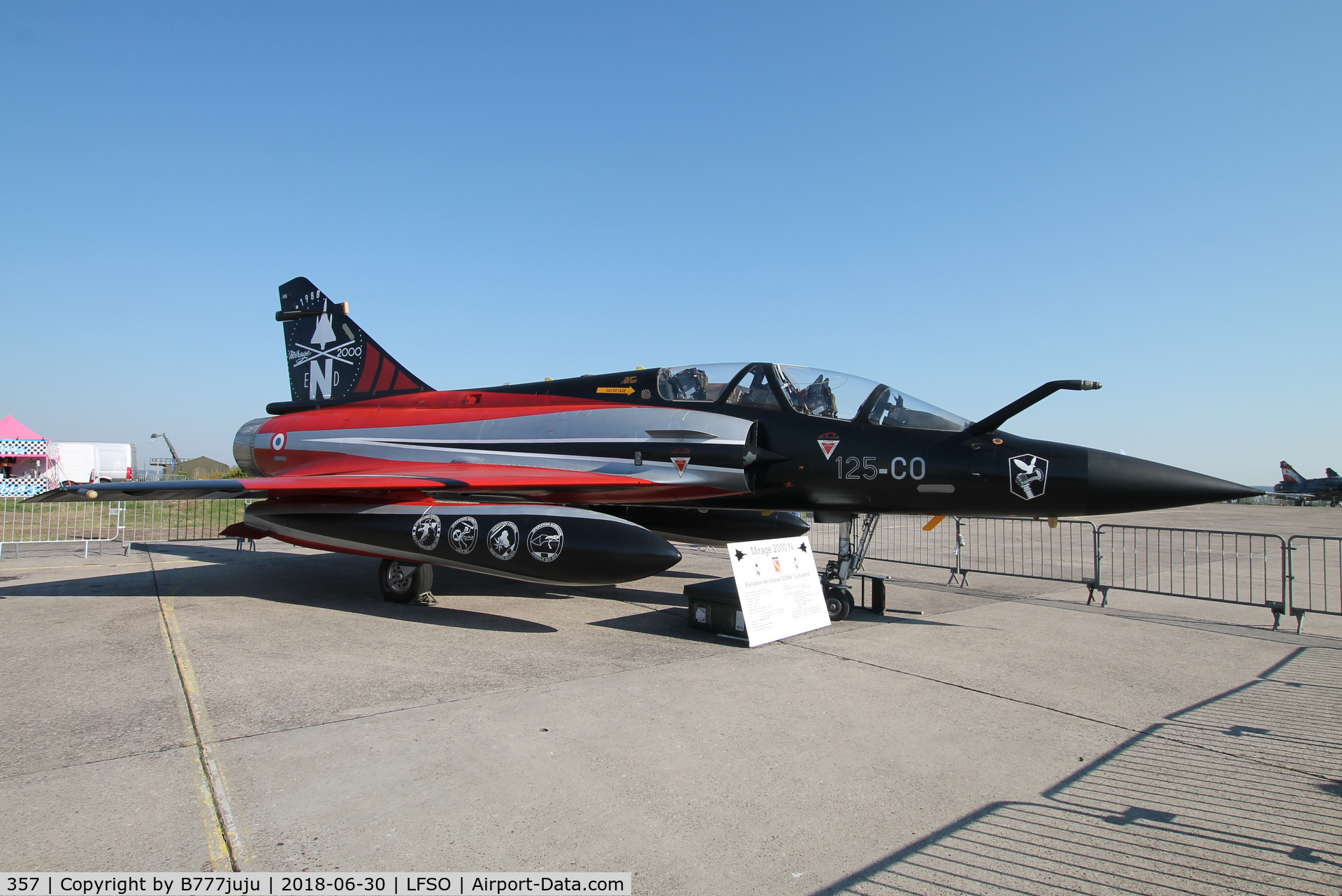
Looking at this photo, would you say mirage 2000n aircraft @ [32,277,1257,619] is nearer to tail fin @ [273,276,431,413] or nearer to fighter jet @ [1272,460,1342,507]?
tail fin @ [273,276,431,413]

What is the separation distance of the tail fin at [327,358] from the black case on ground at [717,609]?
267 inches

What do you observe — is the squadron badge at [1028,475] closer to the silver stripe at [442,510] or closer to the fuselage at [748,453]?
the fuselage at [748,453]

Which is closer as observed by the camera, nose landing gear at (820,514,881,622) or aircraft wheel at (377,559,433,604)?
nose landing gear at (820,514,881,622)

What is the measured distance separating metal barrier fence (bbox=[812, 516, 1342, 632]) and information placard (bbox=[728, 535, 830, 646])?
6.08 ft

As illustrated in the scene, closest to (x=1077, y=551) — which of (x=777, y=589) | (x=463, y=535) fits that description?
(x=777, y=589)

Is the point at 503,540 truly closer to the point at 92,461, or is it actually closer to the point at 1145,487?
the point at 1145,487

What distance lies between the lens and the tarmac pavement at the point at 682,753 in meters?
2.70

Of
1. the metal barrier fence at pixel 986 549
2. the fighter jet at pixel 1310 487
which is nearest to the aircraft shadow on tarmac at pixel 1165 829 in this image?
the metal barrier fence at pixel 986 549

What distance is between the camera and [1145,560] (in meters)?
13.8

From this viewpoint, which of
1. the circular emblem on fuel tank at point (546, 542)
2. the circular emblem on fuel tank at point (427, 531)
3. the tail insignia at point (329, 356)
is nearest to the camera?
the circular emblem on fuel tank at point (546, 542)

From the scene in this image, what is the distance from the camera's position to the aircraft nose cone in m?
5.99

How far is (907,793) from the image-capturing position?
10.7 feet

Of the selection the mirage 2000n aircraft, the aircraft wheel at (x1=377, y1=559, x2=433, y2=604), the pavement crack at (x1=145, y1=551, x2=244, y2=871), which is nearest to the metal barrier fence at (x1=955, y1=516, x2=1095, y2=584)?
the mirage 2000n aircraft

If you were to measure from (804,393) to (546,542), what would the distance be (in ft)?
10.3
